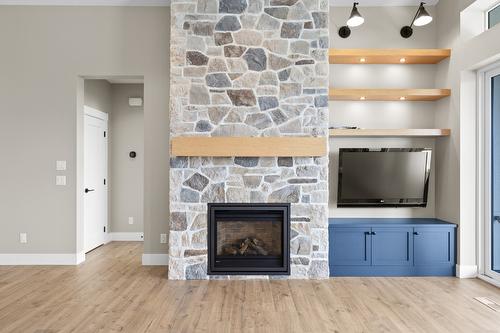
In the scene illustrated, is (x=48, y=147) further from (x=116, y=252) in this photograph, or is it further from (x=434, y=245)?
(x=434, y=245)

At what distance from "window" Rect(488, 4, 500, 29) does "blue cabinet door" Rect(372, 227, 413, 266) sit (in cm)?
248

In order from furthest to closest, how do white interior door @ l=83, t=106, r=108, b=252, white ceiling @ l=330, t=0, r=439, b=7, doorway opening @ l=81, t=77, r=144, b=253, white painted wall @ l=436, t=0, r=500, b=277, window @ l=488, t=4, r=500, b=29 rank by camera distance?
1. doorway opening @ l=81, t=77, r=144, b=253
2. white interior door @ l=83, t=106, r=108, b=252
3. white ceiling @ l=330, t=0, r=439, b=7
4. white painted wall @ l=436, t=0, r=500, b=277
5. window @ l=488, t=4, r=500, b=29

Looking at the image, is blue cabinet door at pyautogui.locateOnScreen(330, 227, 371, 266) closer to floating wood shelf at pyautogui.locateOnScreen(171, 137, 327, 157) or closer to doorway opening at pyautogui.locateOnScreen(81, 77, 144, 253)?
floating wood shelf at pyautogui.locateOnScreen(171, 137, 327, 157)

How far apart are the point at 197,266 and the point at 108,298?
1003 millimetres

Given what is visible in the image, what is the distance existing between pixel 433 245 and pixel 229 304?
2537mm

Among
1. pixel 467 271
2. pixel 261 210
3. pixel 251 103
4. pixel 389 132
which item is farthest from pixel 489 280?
pixel 251 103

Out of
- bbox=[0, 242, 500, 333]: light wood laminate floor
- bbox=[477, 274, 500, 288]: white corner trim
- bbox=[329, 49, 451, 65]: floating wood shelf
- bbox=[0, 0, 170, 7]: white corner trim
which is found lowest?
bbox=[0, 242, 500, 333]: light wood laminate floor

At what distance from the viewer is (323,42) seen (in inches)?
169

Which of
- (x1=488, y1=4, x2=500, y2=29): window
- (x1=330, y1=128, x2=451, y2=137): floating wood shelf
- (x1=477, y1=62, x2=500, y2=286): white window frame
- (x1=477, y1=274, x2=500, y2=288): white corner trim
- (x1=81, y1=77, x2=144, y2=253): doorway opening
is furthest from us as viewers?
(x1=81, y1=77, x2=144, y2=253): doorway opening

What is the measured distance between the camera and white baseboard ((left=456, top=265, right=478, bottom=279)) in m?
4.32

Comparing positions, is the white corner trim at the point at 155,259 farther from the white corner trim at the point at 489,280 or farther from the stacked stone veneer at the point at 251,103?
Result: the white corner trim at the point at 489,280

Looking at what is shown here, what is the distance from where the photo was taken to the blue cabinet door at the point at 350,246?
14.3 feet

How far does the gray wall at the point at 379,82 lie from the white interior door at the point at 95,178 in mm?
3545

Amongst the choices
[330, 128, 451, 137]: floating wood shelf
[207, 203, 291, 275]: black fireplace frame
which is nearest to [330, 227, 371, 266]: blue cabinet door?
[207, 203, 291, 275]: black fireplace frame
